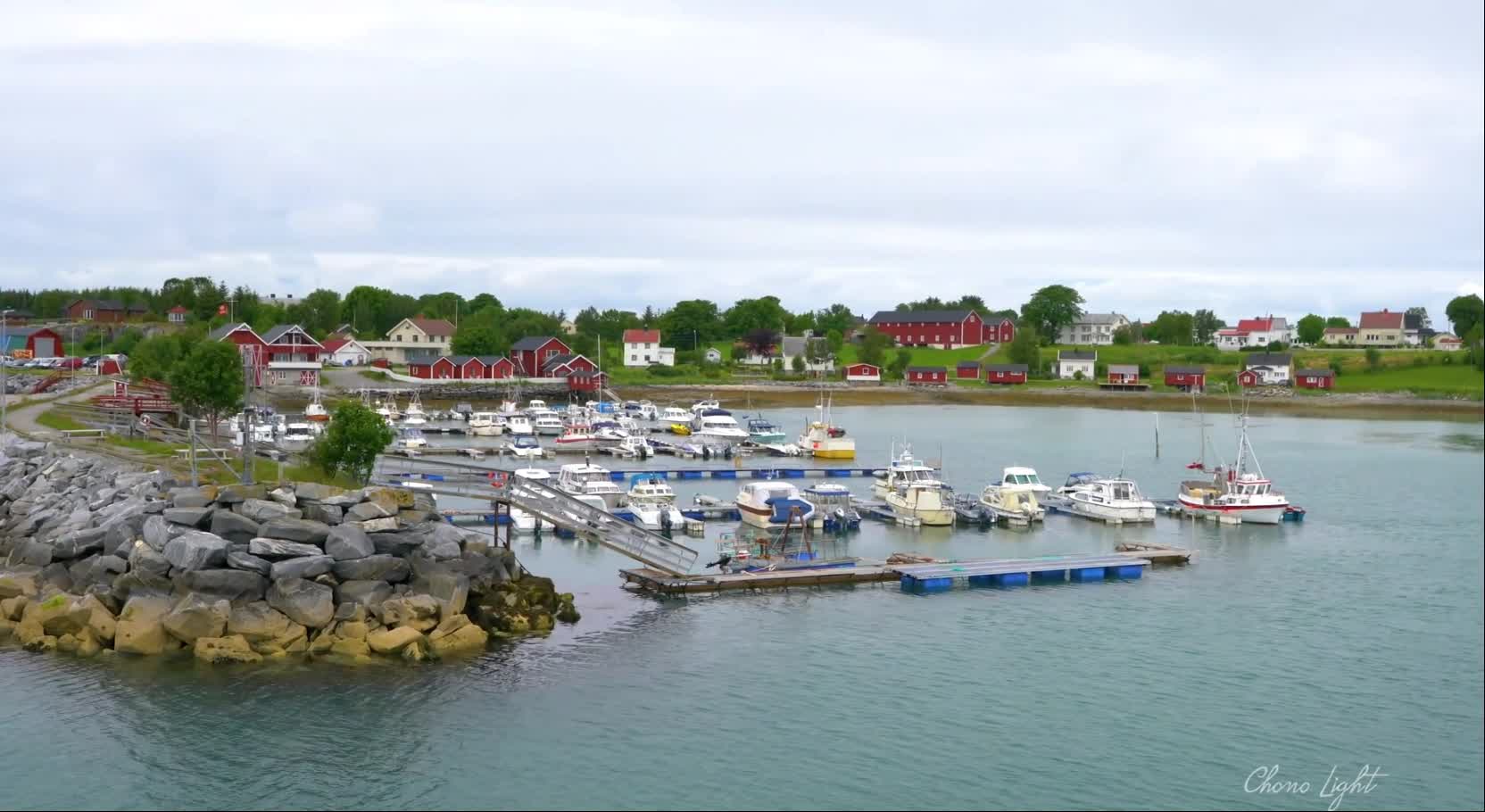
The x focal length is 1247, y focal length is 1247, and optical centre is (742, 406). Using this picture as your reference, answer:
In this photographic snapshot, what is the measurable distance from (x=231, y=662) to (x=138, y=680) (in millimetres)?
1586

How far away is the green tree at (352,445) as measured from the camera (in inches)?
1387

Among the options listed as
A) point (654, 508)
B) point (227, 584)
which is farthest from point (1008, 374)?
point (227, 584)

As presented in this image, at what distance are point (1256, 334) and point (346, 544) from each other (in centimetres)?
13571

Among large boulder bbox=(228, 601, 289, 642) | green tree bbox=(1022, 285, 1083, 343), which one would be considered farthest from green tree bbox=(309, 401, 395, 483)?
green tree bbox=(1022, 285, 1083, 343)

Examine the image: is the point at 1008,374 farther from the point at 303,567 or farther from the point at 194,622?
the point at 194,622

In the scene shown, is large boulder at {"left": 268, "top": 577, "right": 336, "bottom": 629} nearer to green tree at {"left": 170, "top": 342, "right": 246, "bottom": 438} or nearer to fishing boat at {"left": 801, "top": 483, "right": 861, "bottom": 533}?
A: fishing boat at {"left": 801, "top": 483, "right": 861, "bottom": 533}

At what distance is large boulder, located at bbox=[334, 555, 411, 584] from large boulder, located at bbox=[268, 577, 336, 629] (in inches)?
23.6

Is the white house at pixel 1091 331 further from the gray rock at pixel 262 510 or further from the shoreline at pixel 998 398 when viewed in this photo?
the gray rock at pixel 262 510

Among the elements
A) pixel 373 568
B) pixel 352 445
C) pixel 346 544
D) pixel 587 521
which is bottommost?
pixel 373 568

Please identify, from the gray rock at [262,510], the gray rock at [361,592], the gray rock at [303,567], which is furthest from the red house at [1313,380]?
the gray rock at [303,567]

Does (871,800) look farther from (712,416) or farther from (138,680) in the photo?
(712,416)

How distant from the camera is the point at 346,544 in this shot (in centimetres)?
2511

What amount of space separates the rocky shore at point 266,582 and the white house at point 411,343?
93660mm

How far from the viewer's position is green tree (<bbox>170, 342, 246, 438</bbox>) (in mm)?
45938
